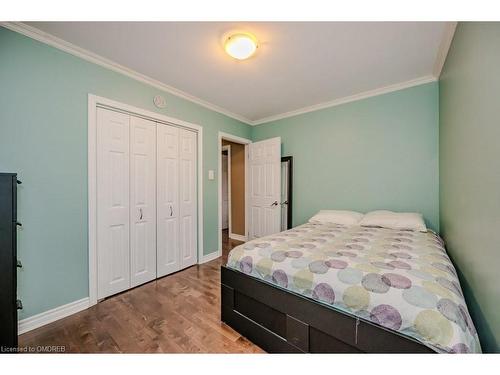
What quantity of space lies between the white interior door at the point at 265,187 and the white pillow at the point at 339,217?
2.56 ft

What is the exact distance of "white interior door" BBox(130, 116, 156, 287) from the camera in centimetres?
232

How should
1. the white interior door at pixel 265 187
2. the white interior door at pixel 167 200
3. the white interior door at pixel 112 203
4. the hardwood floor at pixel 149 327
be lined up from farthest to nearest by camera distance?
the white interior door at pixel 265 187 < the white interior door at pixel 167 200 < the white interior door at pixel 112 203 < the hardwood floor at pixel 149 327

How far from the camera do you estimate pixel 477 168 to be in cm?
125

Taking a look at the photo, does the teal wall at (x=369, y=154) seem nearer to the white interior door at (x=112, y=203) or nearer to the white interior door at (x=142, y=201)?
the white interior door at (x=142, y=201)

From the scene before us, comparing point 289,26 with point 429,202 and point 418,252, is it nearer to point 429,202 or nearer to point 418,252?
point 418,252

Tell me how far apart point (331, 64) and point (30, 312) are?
3.53 m

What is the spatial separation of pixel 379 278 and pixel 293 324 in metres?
0.59

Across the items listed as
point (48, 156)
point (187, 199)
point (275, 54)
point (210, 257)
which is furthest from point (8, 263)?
point (275, 54)

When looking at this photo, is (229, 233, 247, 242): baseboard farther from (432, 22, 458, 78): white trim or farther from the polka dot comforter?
(432, 22, 458, 78): white trim

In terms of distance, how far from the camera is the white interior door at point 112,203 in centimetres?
206

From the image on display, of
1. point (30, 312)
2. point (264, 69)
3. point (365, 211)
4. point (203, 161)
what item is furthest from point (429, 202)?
point (30, 312)

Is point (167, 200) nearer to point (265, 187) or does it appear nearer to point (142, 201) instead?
point (142, 201)

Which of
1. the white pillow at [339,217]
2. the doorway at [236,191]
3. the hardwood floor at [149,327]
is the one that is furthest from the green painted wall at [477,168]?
the doorway at [236,191]

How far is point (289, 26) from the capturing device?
1.62 m
